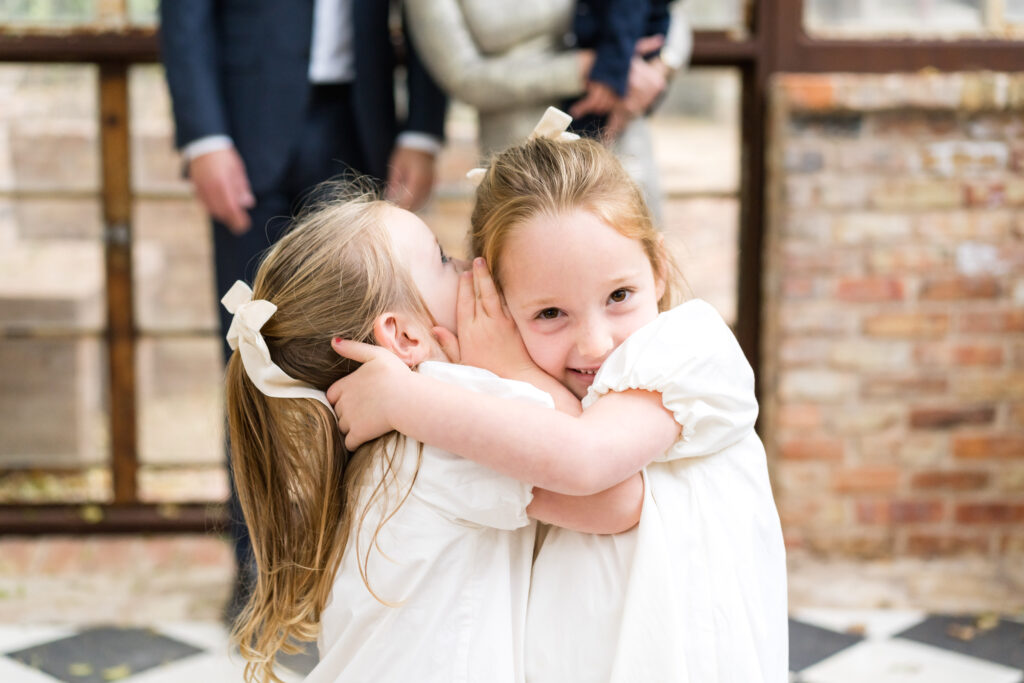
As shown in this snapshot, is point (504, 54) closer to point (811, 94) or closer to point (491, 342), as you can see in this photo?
point (811, 94)

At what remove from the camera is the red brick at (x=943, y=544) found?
8.68 ft

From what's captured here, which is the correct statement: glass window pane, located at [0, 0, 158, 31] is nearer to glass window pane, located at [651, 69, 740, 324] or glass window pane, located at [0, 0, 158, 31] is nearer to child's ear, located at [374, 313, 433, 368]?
glass window pane, located at [651, 69, 740, 324]

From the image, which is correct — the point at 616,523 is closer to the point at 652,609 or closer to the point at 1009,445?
the point at 652,609

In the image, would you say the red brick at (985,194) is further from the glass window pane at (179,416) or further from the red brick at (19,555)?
the red brick at (19,555)

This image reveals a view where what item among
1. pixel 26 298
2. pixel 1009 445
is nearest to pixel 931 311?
pixel 1009 445

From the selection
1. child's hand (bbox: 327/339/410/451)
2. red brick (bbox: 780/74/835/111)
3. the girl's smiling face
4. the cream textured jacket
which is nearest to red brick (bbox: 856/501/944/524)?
red brick (bbox: 780/74/835/111)

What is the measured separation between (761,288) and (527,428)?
1.79 metres

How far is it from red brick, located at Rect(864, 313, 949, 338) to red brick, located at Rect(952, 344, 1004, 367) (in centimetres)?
6

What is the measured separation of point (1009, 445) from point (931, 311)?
38cm

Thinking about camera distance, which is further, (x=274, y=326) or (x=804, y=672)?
(x=804, y=672)

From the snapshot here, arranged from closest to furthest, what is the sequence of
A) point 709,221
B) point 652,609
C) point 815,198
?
1. point 652,609
2. point 815,198
3. point 709,221

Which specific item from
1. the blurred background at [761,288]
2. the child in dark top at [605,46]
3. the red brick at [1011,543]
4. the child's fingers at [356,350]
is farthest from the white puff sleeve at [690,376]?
the red brick at [1011,543]

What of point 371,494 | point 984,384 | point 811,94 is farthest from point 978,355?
point 371,494

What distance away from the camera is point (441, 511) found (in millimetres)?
1135
